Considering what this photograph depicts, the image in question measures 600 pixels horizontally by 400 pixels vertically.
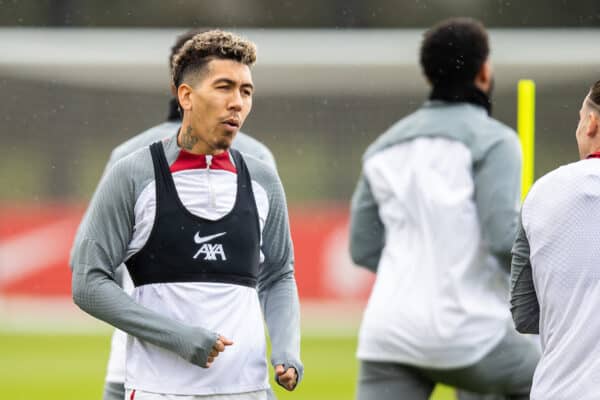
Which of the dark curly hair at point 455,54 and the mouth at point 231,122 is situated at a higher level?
the dark curly hair at point 455,54

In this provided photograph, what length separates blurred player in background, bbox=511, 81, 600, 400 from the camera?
10.00ft

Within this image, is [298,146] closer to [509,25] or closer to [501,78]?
[501,78]

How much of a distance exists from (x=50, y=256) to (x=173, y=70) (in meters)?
11.9

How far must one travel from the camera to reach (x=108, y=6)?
70.7ft

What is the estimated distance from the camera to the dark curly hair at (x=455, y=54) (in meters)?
4.75

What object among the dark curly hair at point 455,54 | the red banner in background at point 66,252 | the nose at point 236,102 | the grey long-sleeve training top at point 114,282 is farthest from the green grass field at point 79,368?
the nose at point 236,102

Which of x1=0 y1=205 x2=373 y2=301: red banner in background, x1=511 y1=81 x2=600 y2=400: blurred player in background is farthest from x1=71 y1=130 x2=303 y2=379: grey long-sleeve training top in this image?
x1=0 y1=205 x2=373 y2=301: red banner in background

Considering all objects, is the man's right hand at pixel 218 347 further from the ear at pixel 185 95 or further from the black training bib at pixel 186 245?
the ear at pixel 185 95

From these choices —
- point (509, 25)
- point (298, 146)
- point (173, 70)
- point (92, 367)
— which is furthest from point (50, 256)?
point (173, 70)

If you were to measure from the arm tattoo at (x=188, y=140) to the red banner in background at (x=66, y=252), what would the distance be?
11.4 metres

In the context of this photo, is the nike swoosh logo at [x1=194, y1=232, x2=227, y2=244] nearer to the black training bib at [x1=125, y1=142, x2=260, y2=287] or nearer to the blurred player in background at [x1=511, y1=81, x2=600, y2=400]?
the black training bib at [x1=125, y1=142, x2=260, y2=287]

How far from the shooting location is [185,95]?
340 centimetres

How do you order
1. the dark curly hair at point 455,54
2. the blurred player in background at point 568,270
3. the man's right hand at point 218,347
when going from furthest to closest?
the dark curly hair at point 455,54 → the man's right hand at point 218,347 → the blurred player in background at point 568,270

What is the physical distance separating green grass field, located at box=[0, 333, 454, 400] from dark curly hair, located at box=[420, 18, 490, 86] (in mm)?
5099
